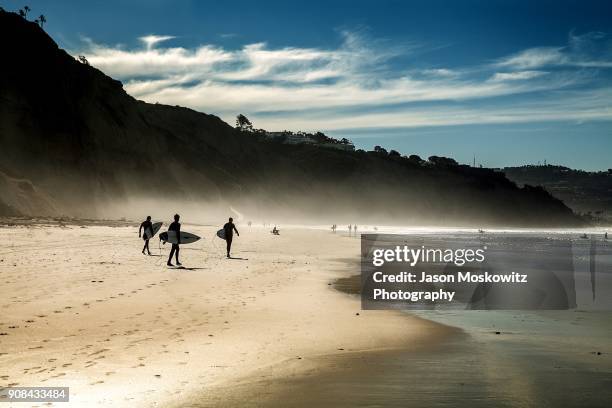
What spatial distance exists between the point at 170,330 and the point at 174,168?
87.7 metres

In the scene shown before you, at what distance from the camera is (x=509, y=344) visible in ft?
30.7

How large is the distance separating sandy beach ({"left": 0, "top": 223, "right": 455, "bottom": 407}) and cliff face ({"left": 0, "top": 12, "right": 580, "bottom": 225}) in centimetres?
3621

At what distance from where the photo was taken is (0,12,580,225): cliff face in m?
66.1

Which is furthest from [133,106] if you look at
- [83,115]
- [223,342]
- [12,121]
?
[223,342]

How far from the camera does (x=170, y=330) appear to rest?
31.4ft

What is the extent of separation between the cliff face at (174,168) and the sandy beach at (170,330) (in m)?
36.2

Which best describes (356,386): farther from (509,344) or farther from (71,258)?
(71,258)

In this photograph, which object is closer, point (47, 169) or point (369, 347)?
point (369, 347)

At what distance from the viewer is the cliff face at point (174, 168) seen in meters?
66.1

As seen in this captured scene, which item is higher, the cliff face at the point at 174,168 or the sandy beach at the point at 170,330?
the cliff face at the point at 174,168

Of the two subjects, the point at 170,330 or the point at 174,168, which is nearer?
the point at 170,330

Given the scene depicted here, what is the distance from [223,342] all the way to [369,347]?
2351 mm

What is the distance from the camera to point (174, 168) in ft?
311

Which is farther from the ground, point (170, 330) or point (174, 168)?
point (174, 168)
